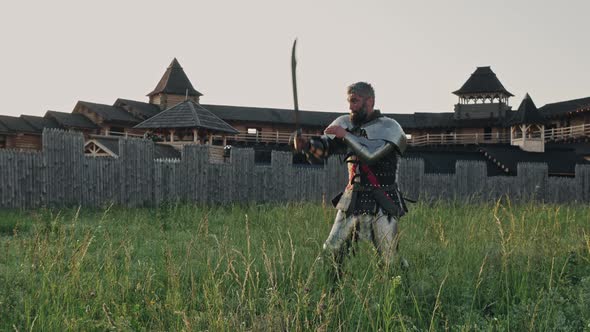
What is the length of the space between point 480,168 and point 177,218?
10.6m

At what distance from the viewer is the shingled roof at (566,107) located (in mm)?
28962

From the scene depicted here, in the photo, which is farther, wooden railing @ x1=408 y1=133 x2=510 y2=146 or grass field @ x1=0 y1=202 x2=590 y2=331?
wooden railing @ x1=408 y1=133 x2=510 y2=146

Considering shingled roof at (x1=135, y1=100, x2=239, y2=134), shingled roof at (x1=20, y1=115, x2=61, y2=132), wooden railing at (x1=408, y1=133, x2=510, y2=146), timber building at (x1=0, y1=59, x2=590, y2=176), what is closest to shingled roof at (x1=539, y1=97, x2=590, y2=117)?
timber building at (x1=0, y1=59, x2=590, y2=176)

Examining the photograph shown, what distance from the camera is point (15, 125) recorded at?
92.8ft

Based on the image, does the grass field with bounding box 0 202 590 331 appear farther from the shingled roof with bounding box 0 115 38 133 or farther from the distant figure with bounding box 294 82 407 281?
the shingled roof with bounding box 0 115 38 133

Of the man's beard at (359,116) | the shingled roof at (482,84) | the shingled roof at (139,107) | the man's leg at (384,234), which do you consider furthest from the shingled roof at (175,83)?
the man's leg at (384,234)

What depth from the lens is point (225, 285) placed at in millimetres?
3576

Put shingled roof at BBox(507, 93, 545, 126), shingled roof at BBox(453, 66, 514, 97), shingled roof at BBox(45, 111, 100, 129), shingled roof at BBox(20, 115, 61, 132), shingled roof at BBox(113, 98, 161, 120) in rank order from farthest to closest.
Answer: shingled roof at BBox(453, 66, 514, 97)
shingled roof at BBox(113, 98, 161, 120)
shingled roof at BBox(45, 111, 100, 129)
shingled roof at BBox(20, 115, 61, 132)
shingled roof at BBox(507, 93, 545, 126)

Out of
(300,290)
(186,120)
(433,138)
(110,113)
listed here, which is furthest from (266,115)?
(300,290)

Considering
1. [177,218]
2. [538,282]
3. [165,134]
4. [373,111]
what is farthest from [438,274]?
[165,134]

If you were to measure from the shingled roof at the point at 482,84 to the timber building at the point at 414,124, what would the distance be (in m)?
0.07

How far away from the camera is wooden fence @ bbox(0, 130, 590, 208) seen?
31.2 ft

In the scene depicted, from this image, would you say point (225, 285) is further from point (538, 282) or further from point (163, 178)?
point (163, 178)

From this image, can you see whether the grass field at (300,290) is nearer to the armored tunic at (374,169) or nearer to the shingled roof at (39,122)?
the armored tunic at (374,169)
